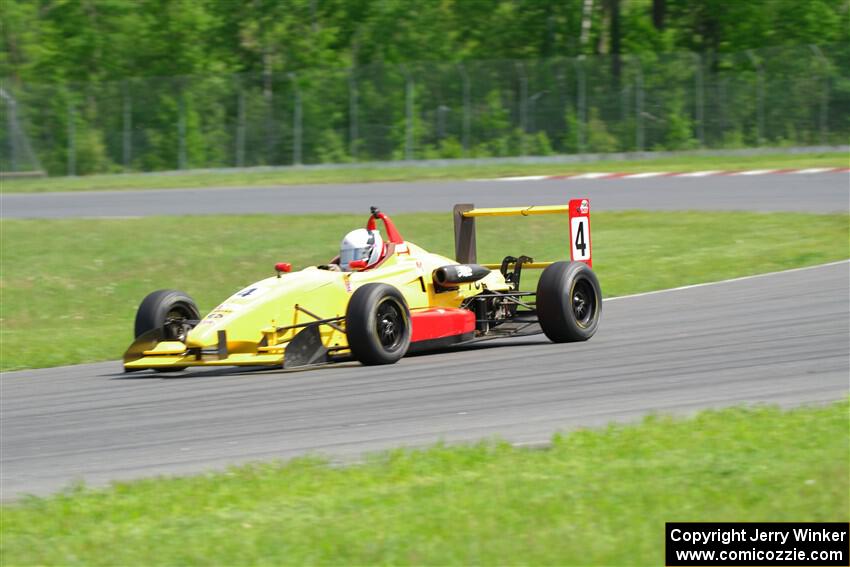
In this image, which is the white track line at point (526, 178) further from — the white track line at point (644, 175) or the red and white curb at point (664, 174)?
the white track line at point (644, 175)

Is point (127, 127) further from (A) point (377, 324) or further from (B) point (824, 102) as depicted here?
(A) point (377, 324)

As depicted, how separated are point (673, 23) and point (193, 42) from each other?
17331 millimetres

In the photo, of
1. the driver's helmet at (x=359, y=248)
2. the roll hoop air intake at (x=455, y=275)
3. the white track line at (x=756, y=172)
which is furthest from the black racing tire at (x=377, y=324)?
the white track line at (x=756, y=172)

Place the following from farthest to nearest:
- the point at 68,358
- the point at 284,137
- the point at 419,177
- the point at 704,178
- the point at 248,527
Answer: the point at 284,137 → the point at 419,177 → the point at 704,178 → the point at 68,358 → the point at 248,527

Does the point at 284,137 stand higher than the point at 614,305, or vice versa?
the point at 284,137

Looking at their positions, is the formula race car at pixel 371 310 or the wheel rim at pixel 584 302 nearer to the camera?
the formula race car at pixel 371 310

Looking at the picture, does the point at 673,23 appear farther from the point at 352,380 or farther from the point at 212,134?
the point at 352,380

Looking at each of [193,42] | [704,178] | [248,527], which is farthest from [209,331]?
[193,42]

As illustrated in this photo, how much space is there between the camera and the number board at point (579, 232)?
13.2 meters

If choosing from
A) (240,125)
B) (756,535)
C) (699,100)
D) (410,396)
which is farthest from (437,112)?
(756,535)

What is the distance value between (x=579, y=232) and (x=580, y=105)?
25155mm

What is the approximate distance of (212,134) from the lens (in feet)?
131

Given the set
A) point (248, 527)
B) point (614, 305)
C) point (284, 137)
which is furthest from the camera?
point (284, 137)

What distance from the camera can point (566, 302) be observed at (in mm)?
12508
